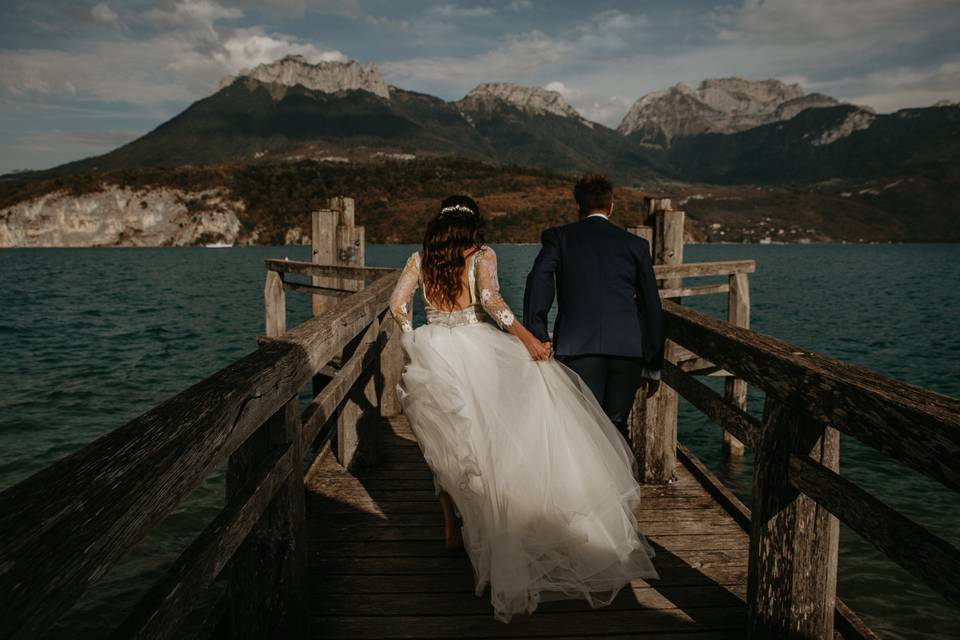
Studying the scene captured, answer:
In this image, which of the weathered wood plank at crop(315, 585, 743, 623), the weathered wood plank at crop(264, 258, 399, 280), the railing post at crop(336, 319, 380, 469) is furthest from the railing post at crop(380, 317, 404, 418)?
the weathered wood plank at crop(315, 585, 743, 623)

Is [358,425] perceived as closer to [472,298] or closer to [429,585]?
[429,585]

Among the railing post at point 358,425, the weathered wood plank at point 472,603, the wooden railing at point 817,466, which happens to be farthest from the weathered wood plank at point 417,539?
the railing post at point 358,425

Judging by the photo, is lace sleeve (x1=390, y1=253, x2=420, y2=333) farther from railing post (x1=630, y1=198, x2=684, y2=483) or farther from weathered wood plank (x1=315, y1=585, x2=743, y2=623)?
railing post (x1=630, y1=198, x2=684, y2=483)

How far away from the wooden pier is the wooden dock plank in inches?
0.5

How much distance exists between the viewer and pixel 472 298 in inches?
143

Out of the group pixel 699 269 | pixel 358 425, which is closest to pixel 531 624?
pixel 358 425

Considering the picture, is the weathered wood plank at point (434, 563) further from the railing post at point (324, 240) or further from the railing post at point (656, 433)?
the railing post at point (324, 240)

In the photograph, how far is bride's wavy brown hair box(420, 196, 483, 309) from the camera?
355 cm

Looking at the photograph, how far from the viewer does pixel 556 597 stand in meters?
3.09

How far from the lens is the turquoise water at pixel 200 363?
19.9 feet

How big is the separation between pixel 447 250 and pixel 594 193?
108cm

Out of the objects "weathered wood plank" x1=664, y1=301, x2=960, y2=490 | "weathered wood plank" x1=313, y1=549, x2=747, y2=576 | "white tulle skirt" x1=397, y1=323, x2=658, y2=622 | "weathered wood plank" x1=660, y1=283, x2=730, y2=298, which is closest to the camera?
"weathered wood plank" x1=664, y1=301, x2=960, y2=490

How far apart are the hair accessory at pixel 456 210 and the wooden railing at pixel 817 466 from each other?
1.56 metres

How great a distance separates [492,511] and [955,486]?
79.6 inches
